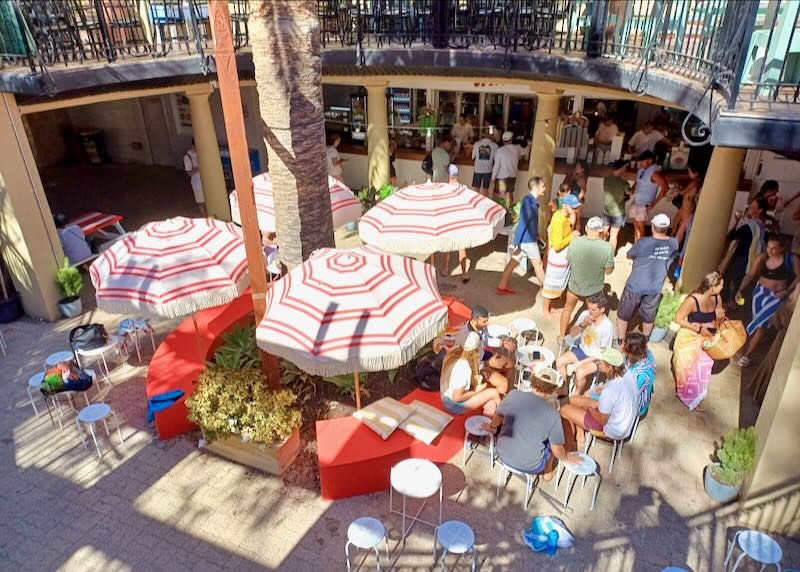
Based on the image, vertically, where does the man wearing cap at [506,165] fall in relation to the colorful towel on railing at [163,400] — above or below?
above

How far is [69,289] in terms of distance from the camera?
9.97 meters

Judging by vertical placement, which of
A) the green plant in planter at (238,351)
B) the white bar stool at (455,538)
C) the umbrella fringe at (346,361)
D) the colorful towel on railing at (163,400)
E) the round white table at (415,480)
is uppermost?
the umbrella fringe at (346,361)

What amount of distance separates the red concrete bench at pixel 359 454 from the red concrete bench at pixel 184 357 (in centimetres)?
196

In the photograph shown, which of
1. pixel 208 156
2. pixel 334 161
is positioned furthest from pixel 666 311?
pixel 208 156

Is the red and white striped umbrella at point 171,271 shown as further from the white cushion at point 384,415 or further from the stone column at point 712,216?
the stone column at point 712,216

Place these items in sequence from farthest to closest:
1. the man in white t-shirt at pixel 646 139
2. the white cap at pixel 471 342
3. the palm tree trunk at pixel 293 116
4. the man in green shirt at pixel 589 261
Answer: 1. the man in white t-shirt at pixel 646 139
2. the man in green shirt at pixel 589 261
3. the palm tree trunk at pixel 293 116
4. the white cap at pixel 471 342

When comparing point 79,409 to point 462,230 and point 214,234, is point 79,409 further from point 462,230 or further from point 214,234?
point 462,230

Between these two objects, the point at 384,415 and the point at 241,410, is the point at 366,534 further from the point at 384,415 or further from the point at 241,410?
the point at 241,410

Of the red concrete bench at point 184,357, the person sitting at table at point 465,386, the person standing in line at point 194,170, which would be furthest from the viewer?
the person standing in line at point 194,170

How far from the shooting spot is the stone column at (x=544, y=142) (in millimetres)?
11008

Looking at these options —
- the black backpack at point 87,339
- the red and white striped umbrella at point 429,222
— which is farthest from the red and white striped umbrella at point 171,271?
the red and white striped umbrella at point 429,222

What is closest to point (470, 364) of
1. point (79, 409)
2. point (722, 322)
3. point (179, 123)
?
point (722, 322)

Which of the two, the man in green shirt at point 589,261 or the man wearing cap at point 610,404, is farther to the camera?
the man in green shirt at point 589,261

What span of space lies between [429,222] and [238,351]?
3144mm
